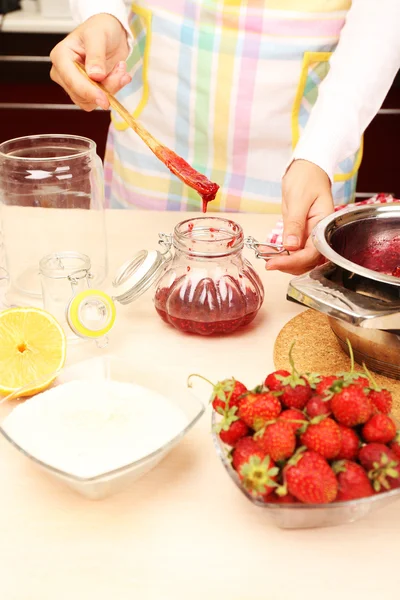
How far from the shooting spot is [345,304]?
84 centimetres

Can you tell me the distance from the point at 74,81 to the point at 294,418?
764 millimetres

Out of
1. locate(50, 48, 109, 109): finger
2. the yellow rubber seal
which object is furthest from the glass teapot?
locate(50, 48, 109, 109): finger

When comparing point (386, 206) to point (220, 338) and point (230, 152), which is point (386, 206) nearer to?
point (220, 338)

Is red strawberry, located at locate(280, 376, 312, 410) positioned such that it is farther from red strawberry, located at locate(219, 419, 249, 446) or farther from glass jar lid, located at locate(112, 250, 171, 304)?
glass jar lid, located at locate(112, 250, 171, 304)

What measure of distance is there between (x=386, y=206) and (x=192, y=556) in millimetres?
621

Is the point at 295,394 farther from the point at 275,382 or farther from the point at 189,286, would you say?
the point at 189,286

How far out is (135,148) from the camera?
1.64 m

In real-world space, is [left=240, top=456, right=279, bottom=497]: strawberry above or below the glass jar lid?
above

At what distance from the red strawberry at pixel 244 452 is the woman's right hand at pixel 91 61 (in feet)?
2.27

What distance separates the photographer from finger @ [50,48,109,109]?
1.17 metres

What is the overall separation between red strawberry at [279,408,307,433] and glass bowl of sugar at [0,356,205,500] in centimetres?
11

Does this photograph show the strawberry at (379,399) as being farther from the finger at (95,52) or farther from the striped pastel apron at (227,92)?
the striped pastel apron at (227,92)

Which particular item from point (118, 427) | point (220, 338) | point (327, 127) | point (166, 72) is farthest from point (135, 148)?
point (118, 427)

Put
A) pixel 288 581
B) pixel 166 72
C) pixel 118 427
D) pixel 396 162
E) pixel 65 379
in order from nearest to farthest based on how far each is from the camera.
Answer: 1. pixel 288 581
2. pixel 118 427
3. pixel 65 379
4. pixel 166 72
5. pixel 396 162
